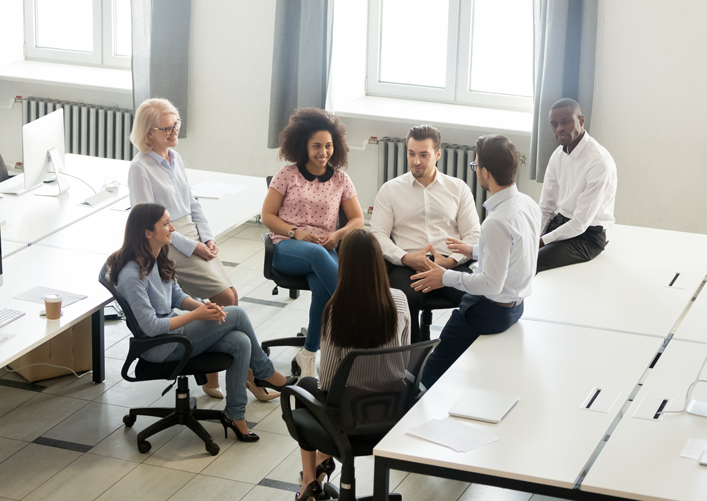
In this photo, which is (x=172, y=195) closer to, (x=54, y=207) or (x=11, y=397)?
(x=54, y=207)

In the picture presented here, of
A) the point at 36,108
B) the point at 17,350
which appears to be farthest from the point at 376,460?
the point at 36,108

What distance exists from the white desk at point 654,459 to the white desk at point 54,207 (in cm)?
305

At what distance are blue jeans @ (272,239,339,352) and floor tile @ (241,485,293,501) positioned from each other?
3.31ft

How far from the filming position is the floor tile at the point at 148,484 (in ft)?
11.0

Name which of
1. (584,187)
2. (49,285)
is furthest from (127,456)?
(584,187)

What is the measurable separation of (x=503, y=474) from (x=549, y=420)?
0.36m

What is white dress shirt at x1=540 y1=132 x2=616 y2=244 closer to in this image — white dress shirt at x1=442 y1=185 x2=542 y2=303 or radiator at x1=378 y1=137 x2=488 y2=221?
white dress shirt at x1=442 y1=185 x2=542 y2=303

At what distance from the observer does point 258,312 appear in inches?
205

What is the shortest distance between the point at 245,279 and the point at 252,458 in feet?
7.37

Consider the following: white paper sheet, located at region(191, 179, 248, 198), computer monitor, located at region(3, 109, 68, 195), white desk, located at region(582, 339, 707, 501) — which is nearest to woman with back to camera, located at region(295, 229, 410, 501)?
white desk, located at region(582, 339, 707, 501)

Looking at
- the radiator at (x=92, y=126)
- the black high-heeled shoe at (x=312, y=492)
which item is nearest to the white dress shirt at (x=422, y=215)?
the black high-heeled shoe at (x=312, y=492)

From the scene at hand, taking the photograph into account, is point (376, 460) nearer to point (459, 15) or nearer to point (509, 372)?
point (509, 372)

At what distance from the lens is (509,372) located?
3.01 m

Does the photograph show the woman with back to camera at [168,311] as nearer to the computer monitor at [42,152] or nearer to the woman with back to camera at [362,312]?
the woman with back to camera at [362,312]
